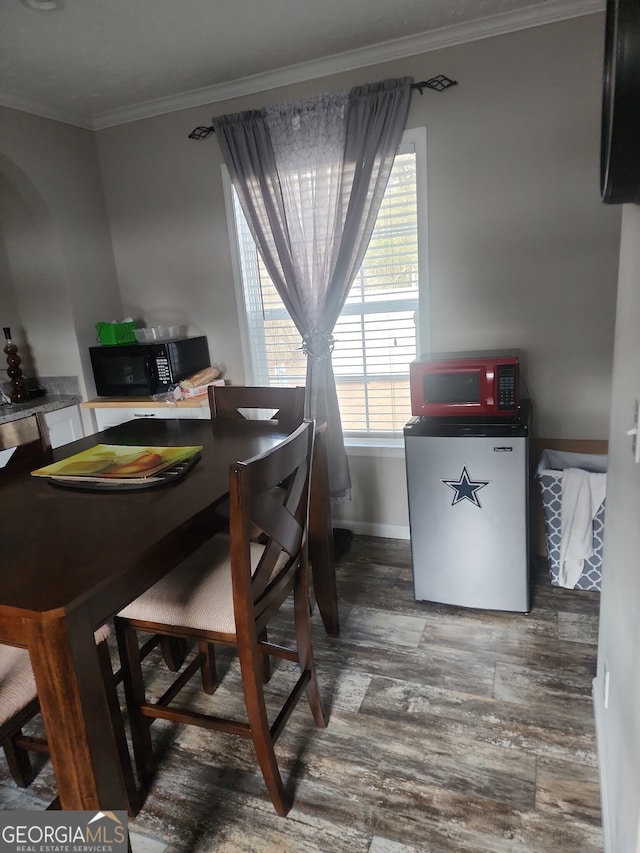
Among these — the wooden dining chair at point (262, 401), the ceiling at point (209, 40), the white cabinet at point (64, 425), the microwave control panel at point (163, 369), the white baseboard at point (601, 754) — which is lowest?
the white baseboard at point (601, 754)

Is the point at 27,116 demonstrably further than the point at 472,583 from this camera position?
Result: Yes

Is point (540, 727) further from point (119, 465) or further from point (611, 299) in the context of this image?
point (611, 299)

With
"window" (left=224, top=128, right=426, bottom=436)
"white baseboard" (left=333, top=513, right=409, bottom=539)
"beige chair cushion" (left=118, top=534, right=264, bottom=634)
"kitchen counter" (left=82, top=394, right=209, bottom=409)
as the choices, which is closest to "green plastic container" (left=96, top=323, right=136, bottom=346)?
"kitchen counter" (left=82, top=394, right=209, bottom=409)

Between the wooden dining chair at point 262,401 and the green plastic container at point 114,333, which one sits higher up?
the green plastic container at point 114,333

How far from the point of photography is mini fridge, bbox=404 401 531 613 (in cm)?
212

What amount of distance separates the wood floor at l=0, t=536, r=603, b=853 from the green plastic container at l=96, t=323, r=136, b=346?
1.79m

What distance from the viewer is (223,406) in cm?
233

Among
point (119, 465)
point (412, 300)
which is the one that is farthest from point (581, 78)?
point (119, 465)

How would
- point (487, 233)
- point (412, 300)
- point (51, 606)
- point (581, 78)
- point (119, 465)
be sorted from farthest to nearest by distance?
point (412, 300), point (487, 233), point (581, 78), point (119, 465), point (51, 606)

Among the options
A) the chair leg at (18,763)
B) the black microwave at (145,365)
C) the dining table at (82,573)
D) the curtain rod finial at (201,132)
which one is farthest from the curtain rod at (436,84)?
the chair leg at (18,763)

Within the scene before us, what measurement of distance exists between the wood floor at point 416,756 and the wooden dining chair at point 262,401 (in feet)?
3.01

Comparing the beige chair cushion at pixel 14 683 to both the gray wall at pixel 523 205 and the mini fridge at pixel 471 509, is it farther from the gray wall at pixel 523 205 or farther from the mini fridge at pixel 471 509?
the gray wall at pixel 523 205

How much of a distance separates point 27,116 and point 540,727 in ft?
11.6

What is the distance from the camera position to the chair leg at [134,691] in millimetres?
1532
